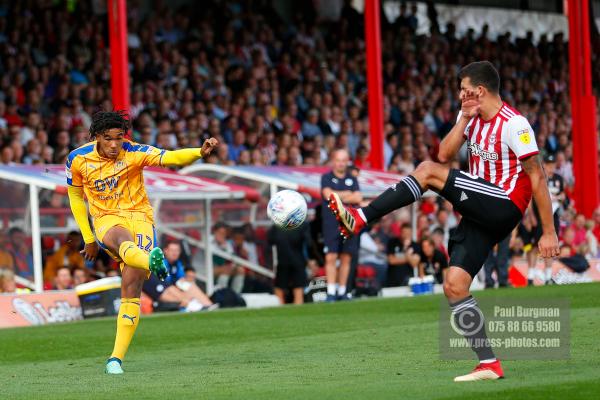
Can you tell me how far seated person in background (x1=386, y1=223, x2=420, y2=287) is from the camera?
69.3ft

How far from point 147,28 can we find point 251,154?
3.92 metres

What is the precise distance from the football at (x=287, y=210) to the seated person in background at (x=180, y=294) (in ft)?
31.6

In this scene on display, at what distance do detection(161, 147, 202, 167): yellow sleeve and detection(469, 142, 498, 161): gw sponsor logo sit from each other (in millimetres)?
2227

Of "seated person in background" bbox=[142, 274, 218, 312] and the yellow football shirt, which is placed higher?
the yellow football shirt

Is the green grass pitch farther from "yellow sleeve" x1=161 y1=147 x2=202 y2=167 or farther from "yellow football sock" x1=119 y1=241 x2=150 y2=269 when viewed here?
"yellow sleeve" x1=161 y1=147 x2=202 y2=167

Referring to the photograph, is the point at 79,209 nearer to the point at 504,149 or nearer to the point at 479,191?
the point at 479,191

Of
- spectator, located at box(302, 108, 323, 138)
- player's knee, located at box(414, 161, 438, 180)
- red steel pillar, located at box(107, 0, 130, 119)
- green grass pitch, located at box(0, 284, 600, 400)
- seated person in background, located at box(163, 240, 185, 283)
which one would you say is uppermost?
red steel pillar, located at box(107, 0, 130, 119)

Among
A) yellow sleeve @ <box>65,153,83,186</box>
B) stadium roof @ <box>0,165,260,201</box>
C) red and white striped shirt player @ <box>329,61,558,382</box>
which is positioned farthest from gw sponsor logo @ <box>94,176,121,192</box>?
stadium roof @ <box>0,165,260,201</box>

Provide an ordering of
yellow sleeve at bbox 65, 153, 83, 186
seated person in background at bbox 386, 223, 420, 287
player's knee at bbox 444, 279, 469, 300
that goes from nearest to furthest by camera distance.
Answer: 1. player's knee at bbox 444, 279, 469, 300
2. yellow sleeve at bbox 65, 153, 83, 186
3. seated person in background at bbox 386, 223, 420, 287

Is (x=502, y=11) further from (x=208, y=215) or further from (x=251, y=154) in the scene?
(x=208, y=215)

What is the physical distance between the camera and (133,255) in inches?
397

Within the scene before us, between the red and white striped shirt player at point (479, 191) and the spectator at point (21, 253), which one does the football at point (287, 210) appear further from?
the spectator at point (21, 253)

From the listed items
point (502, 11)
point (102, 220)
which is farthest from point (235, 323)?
point (502, 11)

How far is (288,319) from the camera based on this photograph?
15.9 meters
